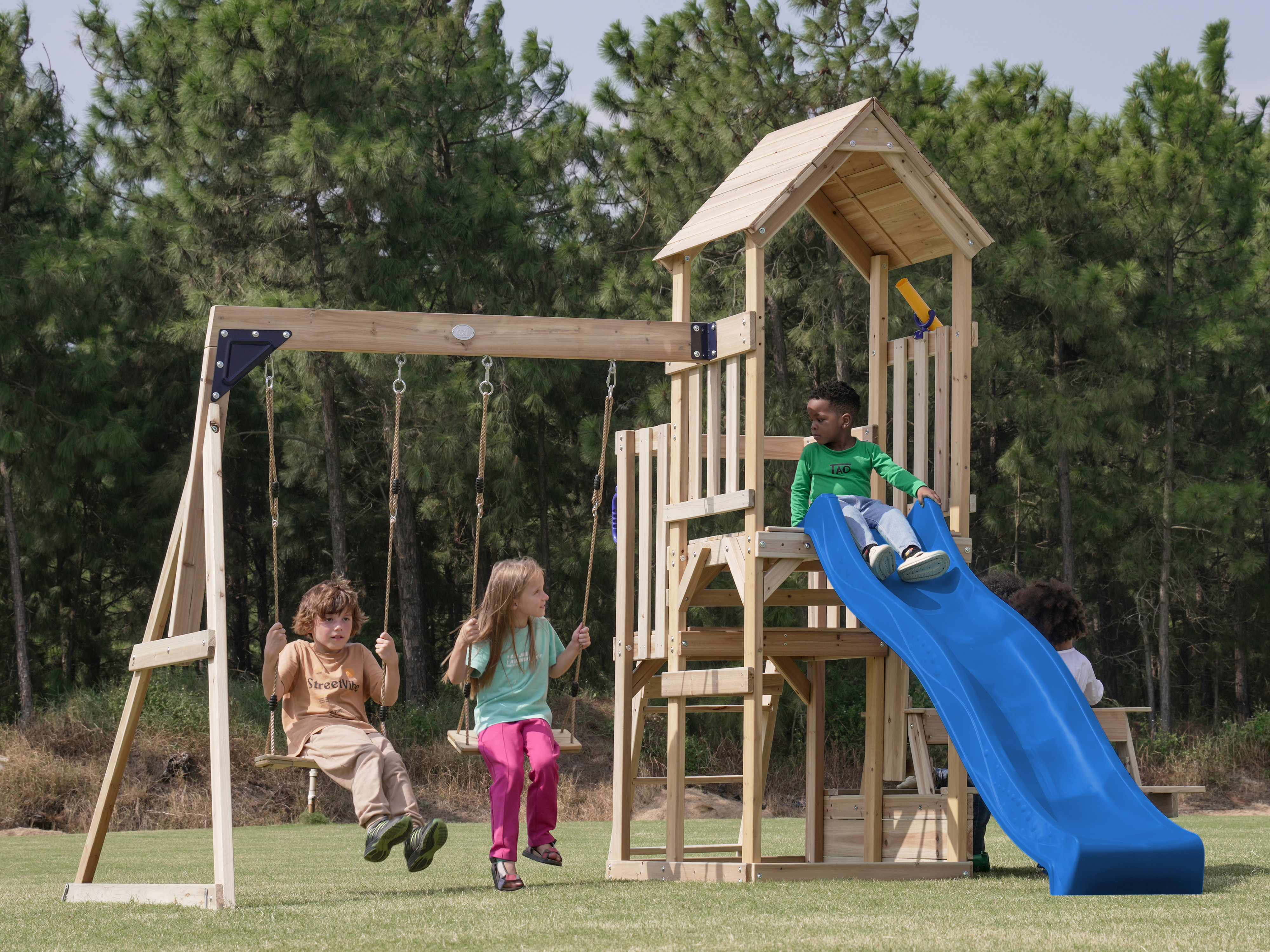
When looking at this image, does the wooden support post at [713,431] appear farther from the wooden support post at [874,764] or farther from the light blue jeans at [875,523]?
the wooden support post at [874,764]

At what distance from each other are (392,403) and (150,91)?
5799 millimetres

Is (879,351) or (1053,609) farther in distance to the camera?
(879,351)

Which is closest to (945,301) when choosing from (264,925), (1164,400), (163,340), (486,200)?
(1164,400)

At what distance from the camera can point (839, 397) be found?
8.14 metres

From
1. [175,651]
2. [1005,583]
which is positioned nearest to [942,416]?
[1005,583]

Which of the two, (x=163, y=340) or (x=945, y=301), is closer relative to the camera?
(x=945, y=301)

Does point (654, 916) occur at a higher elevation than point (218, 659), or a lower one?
lower

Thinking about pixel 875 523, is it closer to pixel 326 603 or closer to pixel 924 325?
pixel 924 325

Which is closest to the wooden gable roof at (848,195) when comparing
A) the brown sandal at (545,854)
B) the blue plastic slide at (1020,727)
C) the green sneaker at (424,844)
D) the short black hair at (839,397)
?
the short black hair at (839,397)

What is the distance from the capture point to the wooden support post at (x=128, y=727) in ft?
22.1

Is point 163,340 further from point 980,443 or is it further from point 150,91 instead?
point 980,443

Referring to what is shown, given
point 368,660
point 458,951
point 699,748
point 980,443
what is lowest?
point 699,748

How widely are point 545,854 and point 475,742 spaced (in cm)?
68

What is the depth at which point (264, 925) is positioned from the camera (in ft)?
17.1
